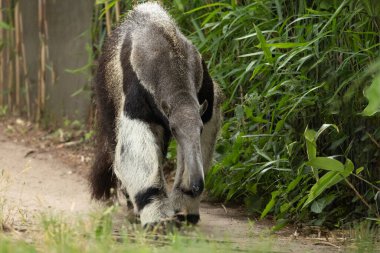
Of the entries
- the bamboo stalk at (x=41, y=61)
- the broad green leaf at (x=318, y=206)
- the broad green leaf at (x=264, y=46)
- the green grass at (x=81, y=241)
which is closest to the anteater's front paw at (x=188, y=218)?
the broad green leaf at (x=318, y=206)

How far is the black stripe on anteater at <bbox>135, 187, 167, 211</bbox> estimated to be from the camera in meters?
5.88

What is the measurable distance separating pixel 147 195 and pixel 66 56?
5.38 meters

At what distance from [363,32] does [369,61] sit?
249 millimetres

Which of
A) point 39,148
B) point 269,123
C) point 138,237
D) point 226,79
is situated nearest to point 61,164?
point 39,148

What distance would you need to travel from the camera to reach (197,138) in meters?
5.61

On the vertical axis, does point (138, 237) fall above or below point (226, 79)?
below

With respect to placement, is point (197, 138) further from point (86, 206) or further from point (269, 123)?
point (86, 206)

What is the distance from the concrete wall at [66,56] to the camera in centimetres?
1063

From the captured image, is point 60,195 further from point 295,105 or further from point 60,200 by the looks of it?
point 295,105

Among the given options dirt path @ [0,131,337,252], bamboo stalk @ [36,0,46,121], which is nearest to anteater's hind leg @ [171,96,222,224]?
dirt path @ [0,131,337,252]

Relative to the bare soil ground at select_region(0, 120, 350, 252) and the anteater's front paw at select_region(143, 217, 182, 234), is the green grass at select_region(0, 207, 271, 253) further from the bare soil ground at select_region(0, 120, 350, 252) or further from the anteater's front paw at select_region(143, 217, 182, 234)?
the anteater's front paw at select_region(143, 217, 182, 234)

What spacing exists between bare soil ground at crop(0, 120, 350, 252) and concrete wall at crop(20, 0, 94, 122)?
475 mm

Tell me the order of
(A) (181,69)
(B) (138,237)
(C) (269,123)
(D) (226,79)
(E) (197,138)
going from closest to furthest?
1. (B) (138,237)
2. (E) (197,138)
3. (A) (181,69)
4. (C) (269,123)
5. (D) (226,79)

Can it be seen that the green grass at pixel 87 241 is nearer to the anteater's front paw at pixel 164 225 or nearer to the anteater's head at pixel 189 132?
the anteater's head at pixel 189 132
